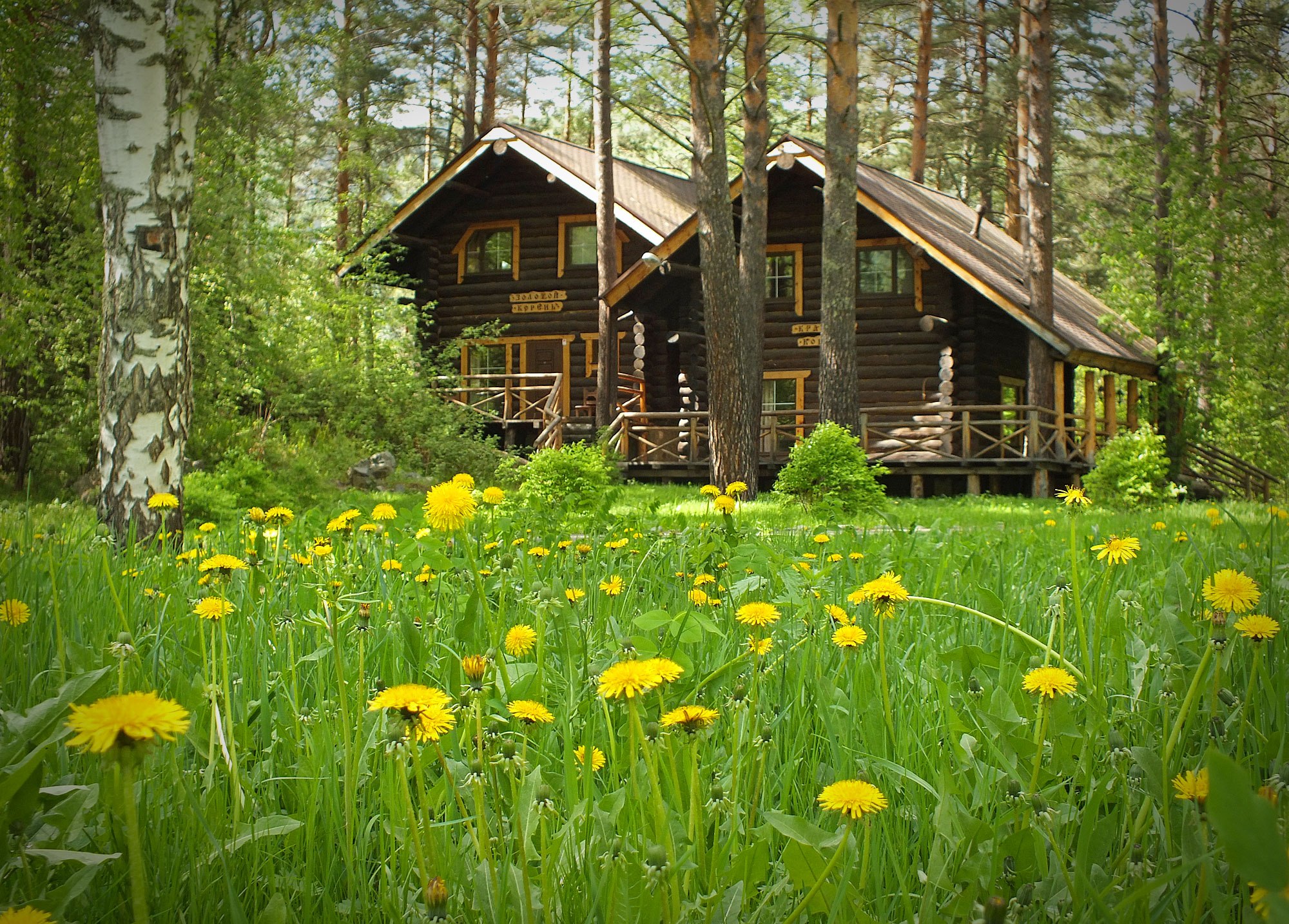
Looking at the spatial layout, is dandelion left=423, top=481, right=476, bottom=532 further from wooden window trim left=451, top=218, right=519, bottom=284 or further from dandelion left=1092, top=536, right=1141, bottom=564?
wooden window trim left=451, top=218, right=519, bottom=284

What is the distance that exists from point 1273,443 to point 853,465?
18.7 m

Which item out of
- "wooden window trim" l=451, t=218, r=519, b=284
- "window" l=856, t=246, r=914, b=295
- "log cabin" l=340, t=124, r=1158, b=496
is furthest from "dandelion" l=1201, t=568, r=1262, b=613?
"wooden window trim" l=451, t=218, r=519, b=284

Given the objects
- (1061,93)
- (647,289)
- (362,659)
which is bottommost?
(362,659)

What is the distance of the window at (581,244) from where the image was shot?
77.2 ft

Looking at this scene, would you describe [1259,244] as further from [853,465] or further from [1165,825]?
[1165,825]

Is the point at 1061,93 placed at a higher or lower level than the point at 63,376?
higher

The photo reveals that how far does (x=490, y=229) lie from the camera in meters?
24.0

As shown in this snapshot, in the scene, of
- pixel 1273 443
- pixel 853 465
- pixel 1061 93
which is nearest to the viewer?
pixel 853 465

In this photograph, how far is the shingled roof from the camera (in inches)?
829

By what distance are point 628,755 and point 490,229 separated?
2332 cm

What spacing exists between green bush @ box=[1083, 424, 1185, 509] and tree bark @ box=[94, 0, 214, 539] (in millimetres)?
10574

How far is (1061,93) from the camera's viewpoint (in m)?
26.6

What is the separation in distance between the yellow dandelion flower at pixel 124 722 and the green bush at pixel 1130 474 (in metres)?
12.7

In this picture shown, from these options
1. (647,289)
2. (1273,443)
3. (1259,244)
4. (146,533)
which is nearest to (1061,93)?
(1259,244)
